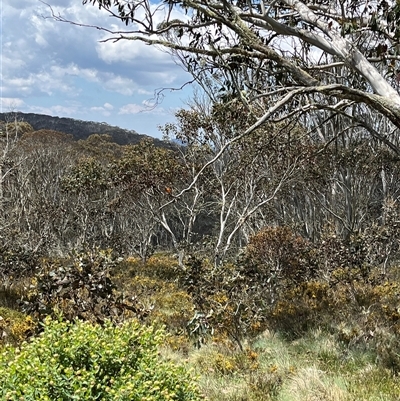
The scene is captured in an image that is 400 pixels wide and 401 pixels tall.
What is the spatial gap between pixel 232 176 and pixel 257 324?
858cm

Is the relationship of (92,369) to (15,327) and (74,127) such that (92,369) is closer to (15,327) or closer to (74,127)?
(15,327)

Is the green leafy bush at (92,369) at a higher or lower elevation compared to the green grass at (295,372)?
higher

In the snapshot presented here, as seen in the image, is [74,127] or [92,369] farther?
[74,127]

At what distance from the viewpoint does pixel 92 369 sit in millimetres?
2617

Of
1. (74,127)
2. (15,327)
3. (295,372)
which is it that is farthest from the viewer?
(74,127)

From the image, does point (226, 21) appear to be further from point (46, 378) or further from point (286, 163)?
point (286, 163)

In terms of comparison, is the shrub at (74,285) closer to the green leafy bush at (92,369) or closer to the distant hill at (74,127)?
the green leafy bush at (92,369)

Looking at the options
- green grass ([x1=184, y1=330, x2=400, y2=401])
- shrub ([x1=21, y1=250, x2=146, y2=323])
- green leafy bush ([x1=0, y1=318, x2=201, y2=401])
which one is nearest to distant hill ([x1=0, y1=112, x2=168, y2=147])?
shrub ([x1=21, y1=250, x2=146, y2=323])

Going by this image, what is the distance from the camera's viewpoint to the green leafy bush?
2396 mm

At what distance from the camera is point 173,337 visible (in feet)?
22.0

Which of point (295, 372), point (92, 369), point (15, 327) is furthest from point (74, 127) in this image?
point (92, 369)

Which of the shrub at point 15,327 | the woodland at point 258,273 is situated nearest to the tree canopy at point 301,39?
the woodland at point 258,273

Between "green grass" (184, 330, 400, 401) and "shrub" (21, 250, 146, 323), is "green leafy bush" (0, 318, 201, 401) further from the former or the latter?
"shrub" (21, 250, 146, 323)

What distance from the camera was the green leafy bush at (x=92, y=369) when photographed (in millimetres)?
2396
